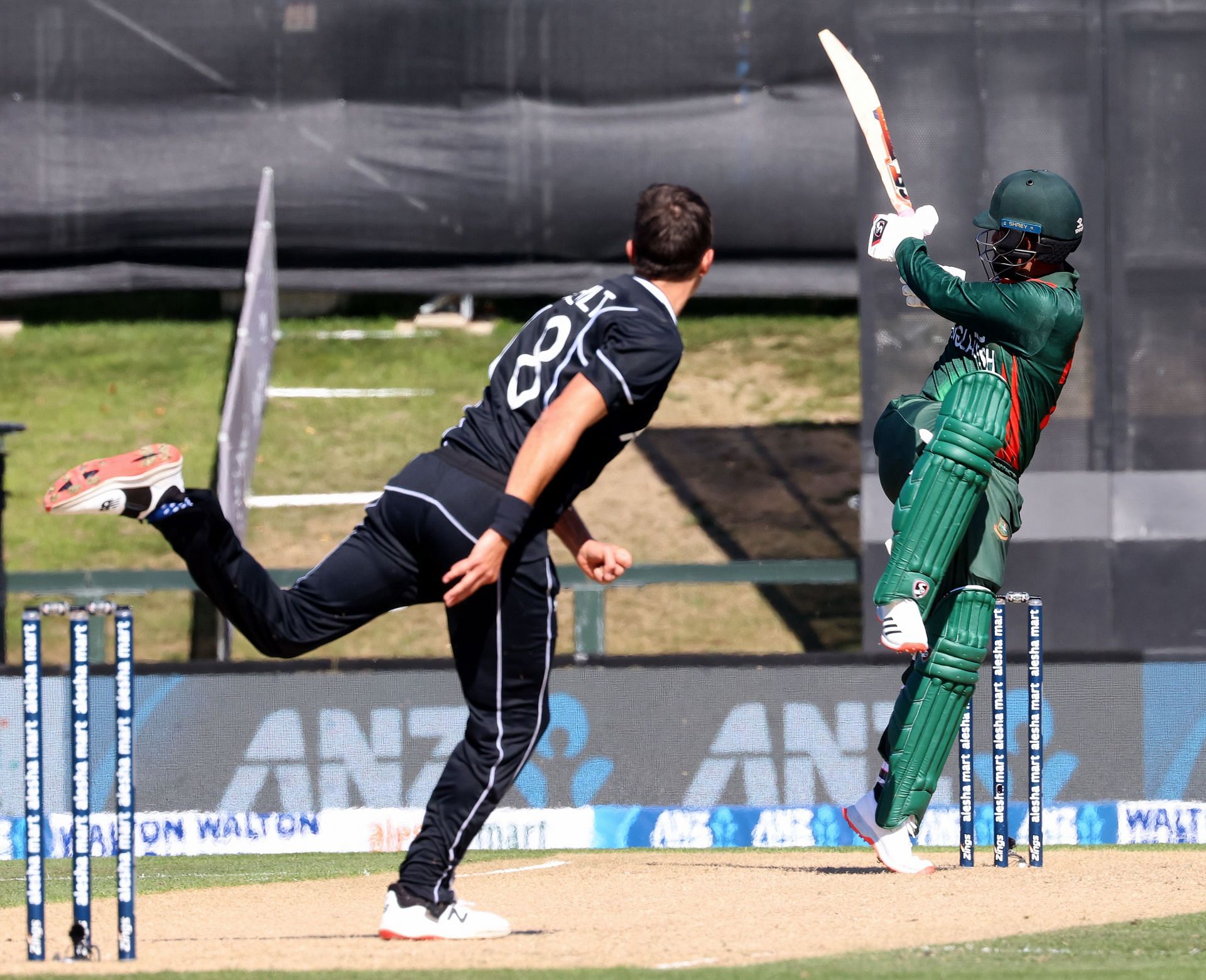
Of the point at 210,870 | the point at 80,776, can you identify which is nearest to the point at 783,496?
the point at 210,870

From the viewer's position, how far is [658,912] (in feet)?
18.7

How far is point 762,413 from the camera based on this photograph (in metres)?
17.6

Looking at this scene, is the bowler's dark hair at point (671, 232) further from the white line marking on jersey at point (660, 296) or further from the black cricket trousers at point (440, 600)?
the black cricket trousers at point (440, 600)

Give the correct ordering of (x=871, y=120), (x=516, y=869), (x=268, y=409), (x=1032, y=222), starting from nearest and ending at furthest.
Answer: (x=1032, y=222) → (x=871, y=120) → (x=516, y=869) → (x=268, y=409)

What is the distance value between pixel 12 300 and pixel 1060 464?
37.3 ft

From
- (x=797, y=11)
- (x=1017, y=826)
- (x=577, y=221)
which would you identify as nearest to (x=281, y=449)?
(x=577, y=221)

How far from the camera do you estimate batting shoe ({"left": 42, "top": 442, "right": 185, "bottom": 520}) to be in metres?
4.81

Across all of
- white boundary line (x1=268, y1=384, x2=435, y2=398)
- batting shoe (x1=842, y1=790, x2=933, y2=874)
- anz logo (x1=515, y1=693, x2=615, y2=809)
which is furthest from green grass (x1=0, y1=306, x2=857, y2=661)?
batting shoe (x1=842, y1=790, x2=933, y2=874)

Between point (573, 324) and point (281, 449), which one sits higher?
point (573, 324)

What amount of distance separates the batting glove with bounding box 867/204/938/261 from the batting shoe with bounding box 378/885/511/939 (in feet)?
9.26

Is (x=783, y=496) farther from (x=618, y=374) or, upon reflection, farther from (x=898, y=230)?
(x=618, y=374)

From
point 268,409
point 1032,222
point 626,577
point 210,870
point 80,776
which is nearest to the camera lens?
point 80,776

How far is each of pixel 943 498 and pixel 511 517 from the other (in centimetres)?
216

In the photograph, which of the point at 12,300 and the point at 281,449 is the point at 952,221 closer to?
the point at 281,449
